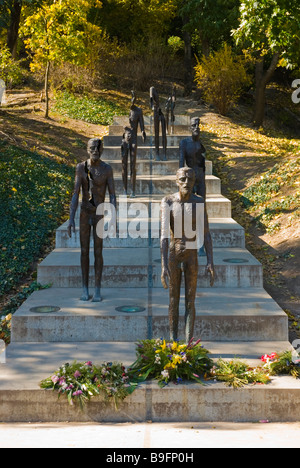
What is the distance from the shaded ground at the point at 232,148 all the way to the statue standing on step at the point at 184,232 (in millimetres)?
2586

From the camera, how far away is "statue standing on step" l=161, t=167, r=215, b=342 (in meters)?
6.38

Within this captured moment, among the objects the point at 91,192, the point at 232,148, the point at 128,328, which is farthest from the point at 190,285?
the point at 232,148

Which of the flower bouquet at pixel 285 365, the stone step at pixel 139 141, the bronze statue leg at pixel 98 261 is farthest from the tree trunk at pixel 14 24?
the flower bouquet at pixel 285 365

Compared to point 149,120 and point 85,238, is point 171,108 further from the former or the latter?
point 85,238

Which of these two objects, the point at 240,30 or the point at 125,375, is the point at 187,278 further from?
the point at 240,30

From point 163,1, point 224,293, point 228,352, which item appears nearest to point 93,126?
point 163,1

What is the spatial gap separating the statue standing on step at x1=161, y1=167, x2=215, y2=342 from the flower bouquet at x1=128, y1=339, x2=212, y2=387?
0.96 feet

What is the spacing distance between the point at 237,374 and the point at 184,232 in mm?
1493

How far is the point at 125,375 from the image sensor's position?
20.3ft

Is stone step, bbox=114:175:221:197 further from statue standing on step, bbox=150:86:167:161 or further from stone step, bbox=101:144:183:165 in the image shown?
stone step, bbox=101:144:183:165

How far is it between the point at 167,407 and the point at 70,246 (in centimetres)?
535

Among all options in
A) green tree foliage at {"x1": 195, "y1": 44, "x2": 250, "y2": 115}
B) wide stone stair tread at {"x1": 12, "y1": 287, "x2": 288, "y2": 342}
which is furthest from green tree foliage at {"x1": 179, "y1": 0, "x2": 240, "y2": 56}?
wide stone stair tread at {"x1": 12, "y1": 287, "x2": 288, "y2": 342}

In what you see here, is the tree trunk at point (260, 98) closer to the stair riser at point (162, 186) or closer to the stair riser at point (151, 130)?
the stair riser at point (151, 130)

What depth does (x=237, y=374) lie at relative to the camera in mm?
6176
